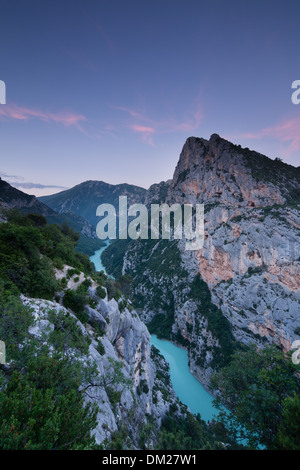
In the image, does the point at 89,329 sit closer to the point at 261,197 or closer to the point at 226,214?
the point at 226,214

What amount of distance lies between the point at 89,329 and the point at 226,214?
2180 inches

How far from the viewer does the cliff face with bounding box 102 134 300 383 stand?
40.2 meters

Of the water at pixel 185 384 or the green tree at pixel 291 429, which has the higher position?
the green tree at pixel 291 429

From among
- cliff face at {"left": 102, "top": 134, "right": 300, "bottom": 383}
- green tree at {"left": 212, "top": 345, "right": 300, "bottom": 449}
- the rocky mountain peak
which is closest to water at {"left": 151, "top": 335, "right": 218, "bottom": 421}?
cliff face at {"left": 102, "top": 134, "right": 300, "bottom": 383}

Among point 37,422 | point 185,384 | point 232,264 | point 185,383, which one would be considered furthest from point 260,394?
point 232,264

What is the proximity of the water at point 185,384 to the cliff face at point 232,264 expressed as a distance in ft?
7.18

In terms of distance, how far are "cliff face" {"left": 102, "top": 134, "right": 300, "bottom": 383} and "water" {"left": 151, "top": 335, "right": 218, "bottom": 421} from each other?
2.19m

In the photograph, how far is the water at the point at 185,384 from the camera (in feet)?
109

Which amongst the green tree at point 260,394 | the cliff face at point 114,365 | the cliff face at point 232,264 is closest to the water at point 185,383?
the cliff face at point 232,264

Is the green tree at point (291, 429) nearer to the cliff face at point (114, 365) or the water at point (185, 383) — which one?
the cliff face at point (114, 365)

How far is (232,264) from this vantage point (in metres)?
49.2

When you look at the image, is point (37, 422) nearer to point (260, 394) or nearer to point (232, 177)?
point (260, 394)

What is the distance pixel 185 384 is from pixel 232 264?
32.6 metres
